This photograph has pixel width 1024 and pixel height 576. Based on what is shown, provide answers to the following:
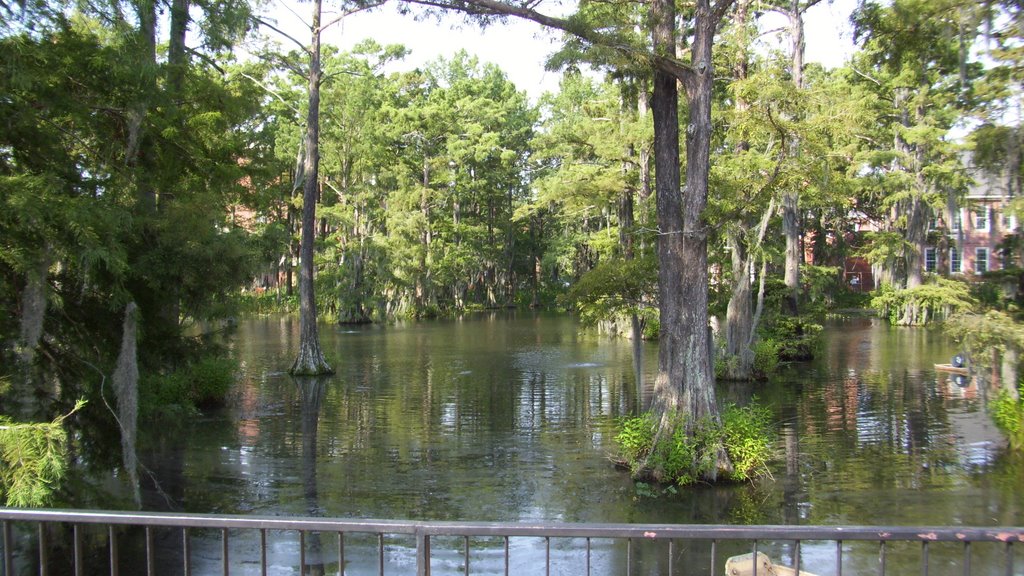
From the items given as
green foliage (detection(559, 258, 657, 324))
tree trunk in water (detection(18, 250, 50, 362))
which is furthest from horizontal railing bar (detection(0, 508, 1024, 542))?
green foliage (detection(559, 258, 657, 324))

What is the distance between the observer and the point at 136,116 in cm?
826

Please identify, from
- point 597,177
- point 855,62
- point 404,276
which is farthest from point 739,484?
point 404,276

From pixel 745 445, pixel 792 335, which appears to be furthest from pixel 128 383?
pixel 792 335

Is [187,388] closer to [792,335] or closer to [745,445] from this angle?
[745,445]

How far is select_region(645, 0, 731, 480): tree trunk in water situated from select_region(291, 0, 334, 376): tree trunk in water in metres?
13.0

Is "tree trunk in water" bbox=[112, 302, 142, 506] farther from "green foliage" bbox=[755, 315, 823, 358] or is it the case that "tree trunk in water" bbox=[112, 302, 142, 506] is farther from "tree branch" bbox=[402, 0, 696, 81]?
"green foliage" bbox=[755, 315, 823, 358]

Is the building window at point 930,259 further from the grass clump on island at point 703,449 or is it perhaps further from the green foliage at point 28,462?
the green foliage at point 28,462

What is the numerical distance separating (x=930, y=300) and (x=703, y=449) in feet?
50.6

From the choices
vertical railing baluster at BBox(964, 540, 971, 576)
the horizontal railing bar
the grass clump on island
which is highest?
the horizontal railing bar

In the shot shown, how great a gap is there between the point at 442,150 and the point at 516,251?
1547 cm

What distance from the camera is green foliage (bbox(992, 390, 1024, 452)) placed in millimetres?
→ 10984

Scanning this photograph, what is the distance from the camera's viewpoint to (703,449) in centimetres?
1003

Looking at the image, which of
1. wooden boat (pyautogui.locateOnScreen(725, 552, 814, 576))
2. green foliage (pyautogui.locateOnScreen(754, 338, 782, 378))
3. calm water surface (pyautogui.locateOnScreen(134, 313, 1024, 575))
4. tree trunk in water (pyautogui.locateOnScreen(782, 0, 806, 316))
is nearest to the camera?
wooden boat (pyautogui.locateOnScreen(725, 552, 814, 576))

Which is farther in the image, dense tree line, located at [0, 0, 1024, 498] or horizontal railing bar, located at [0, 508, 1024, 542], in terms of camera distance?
dense tree line, located at [0, 0, 1024, 498]
